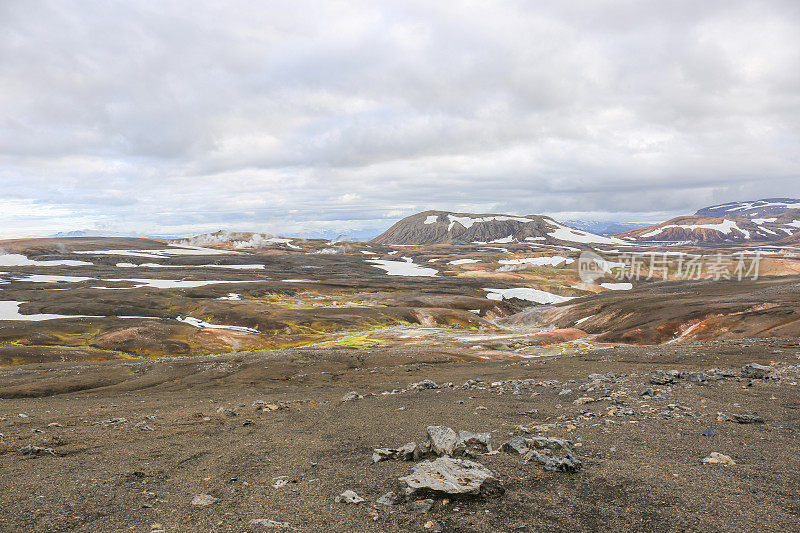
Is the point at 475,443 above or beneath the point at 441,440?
beneath

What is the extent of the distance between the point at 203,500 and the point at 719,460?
16159mm

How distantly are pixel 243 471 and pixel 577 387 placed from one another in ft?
68.0

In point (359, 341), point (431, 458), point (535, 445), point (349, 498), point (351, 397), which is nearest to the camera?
point (349, 498)

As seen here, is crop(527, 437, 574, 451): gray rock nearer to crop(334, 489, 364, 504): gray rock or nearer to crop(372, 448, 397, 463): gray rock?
crop(372, 448, 397, 463): gray rock

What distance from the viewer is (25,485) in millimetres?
13672

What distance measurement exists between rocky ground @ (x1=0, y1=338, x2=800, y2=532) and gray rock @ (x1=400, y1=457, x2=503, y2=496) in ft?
0.22

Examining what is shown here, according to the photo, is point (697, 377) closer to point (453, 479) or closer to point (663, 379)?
point (663, 379)

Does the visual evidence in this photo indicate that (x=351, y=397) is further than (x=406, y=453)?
Yes

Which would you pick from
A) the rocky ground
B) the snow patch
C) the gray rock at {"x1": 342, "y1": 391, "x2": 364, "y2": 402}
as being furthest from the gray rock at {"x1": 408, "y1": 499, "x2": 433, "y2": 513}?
the snow patch

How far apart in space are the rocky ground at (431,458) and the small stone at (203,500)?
0.06 metres

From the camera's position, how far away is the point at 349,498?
1223 cm

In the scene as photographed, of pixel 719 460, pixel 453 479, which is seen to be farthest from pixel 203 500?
pixel 719 460

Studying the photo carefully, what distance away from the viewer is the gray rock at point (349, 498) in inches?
479

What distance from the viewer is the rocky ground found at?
36.2ft
